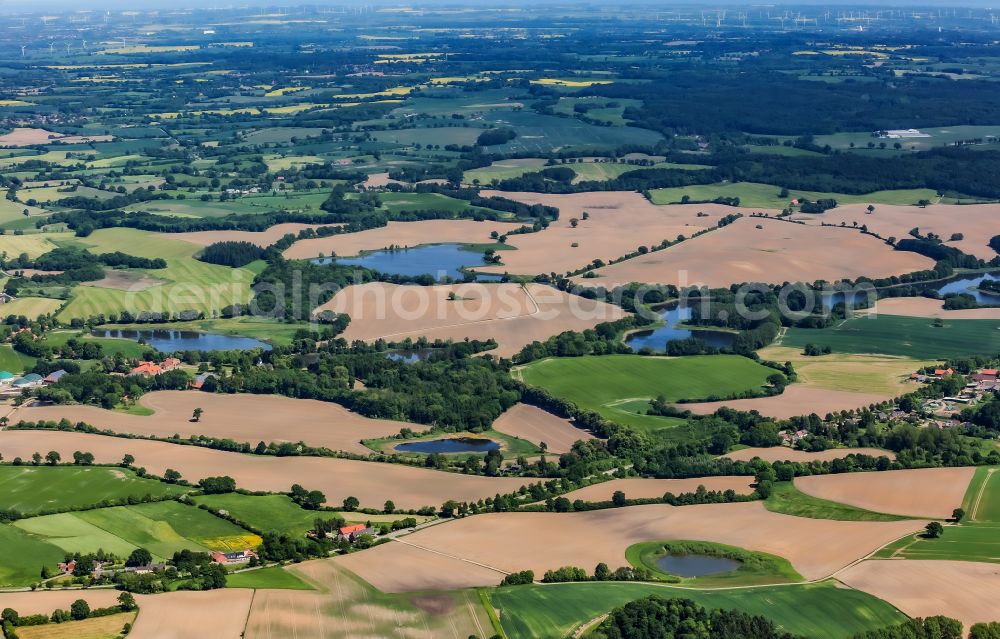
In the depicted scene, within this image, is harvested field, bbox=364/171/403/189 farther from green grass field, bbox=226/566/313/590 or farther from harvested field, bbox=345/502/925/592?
green grass field, bbox=226/566/313/590

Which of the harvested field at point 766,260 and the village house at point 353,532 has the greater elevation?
the harvested field at point 766,260

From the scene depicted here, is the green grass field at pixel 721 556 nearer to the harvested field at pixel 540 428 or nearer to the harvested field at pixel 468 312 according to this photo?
the harvested field at pixel 540 428

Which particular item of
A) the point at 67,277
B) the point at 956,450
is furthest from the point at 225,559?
the point at 67,277

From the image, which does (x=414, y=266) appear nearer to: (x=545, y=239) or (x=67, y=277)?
(x=545, y=239)

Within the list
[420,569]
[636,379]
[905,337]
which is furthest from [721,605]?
[905,337]

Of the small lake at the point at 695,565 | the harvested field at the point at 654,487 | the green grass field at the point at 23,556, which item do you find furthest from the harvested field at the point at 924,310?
the green grass field at the point at 23,556

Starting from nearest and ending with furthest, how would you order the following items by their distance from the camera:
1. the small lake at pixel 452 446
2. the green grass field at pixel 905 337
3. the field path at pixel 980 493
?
the field path at pixel 980 493 < the small lake at pixel 452 446 < the green grass field at pixel 905 337

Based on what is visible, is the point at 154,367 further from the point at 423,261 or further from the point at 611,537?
the point at 611,537
